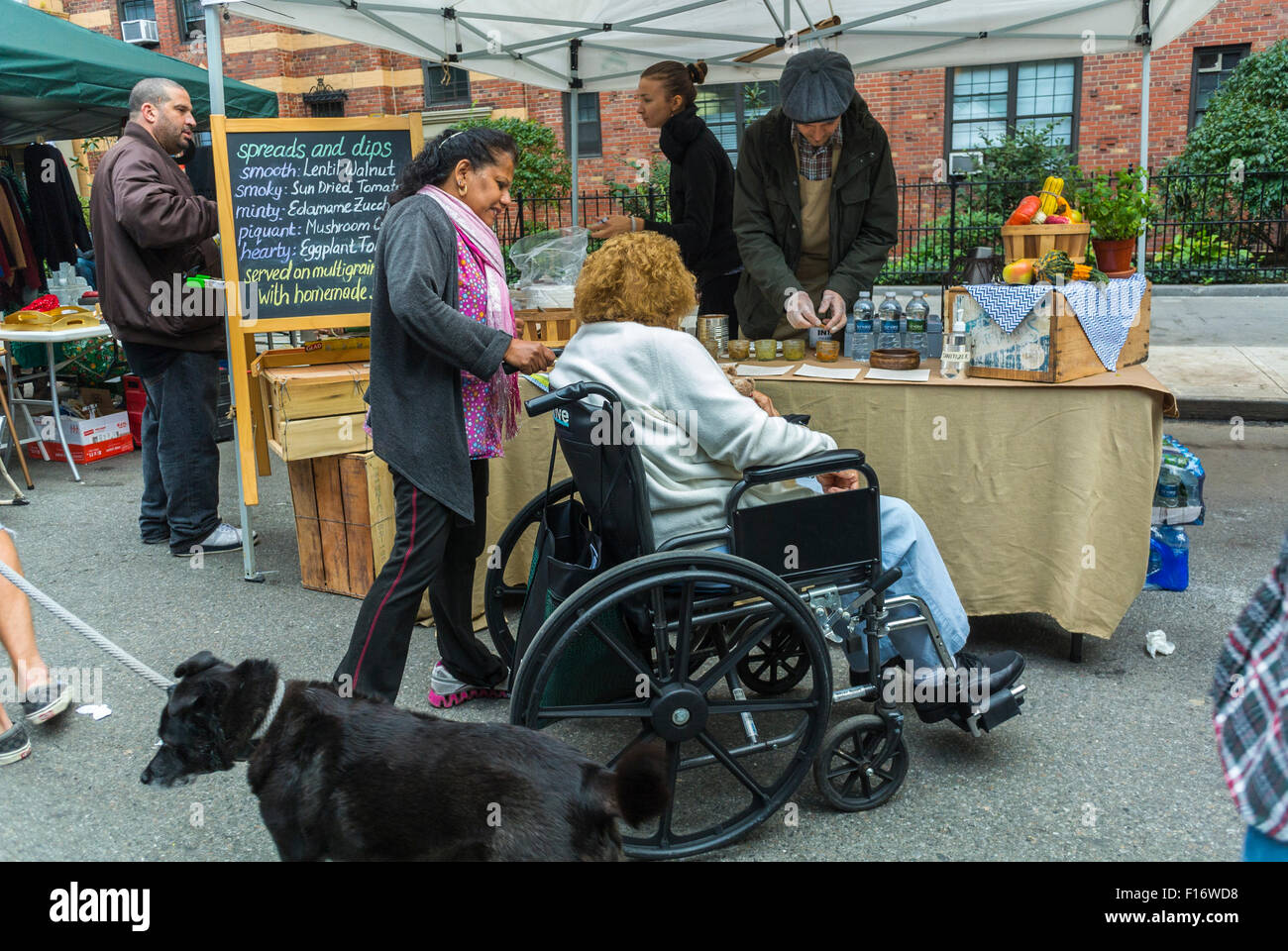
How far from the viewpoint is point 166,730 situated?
2162 millimetres

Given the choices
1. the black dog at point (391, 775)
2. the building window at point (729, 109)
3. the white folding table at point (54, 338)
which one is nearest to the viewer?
the black dog at point (391, 775)

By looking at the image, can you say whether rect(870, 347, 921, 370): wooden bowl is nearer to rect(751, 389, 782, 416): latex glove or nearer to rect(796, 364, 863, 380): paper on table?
rect(796, 364, 863, 380): paper on table

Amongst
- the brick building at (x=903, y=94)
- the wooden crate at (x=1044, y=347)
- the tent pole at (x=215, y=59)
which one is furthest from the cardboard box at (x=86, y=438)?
the brick building at (x=903, y=94)

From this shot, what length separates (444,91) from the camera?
1908 centimetres

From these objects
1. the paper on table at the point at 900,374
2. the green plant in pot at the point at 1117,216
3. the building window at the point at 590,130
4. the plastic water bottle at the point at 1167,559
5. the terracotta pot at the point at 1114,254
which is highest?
the building window at the point at 590,130

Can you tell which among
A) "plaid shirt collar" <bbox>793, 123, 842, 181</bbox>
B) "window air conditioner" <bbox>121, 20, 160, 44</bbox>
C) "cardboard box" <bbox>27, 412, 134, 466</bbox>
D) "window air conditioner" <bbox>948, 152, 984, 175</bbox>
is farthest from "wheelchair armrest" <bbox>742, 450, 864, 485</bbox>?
"window air conditioner" <bbox>121, 20, 160, 44</bbox>

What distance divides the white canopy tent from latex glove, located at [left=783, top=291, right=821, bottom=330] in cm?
224

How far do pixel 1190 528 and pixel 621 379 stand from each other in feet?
12.1

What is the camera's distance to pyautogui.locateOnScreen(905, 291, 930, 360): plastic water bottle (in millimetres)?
4047

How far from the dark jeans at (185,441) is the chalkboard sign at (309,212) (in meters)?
1.00

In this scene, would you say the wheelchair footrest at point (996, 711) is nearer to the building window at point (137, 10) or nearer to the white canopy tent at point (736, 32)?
the white canopy tent at point (736, 32)

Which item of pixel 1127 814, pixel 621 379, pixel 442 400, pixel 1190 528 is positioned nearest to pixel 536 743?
pixel 621 379

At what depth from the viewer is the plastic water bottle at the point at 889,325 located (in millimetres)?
3992

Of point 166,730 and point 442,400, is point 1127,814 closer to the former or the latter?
point 442,400
